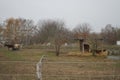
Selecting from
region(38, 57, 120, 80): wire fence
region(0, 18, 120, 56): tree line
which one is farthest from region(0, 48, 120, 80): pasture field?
region(0, 18, 120, 56): tree line

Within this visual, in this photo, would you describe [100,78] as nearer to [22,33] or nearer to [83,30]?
[22,33]

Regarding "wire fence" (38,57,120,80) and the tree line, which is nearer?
"wire fence" (38,57,120,80)

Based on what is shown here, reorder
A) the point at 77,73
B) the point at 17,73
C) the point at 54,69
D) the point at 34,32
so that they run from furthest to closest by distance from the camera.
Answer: the point at 34,32 < the point at 54,69 < the point at 77,73 < the point at 17,73

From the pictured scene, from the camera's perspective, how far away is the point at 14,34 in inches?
1984

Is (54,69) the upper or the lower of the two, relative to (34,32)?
lower

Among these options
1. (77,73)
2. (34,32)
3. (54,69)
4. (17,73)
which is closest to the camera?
(17,73)

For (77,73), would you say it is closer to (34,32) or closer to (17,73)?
(17,73)

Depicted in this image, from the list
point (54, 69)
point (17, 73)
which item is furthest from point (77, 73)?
point (17, 73)

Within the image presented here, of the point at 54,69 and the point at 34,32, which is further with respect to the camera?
the point at 34,32

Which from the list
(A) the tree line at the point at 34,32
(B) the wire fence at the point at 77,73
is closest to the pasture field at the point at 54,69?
(B) the wire fence at the point at 77,73

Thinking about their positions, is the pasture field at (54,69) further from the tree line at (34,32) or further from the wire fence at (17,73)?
the tree line at (34,32)

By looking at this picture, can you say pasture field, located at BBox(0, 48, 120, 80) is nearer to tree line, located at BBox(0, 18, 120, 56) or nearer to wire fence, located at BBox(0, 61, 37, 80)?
wire fence, located at BBox(0, 61, 37, 80)

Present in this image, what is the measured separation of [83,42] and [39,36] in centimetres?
3305

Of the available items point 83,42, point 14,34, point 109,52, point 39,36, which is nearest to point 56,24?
point 39,36
